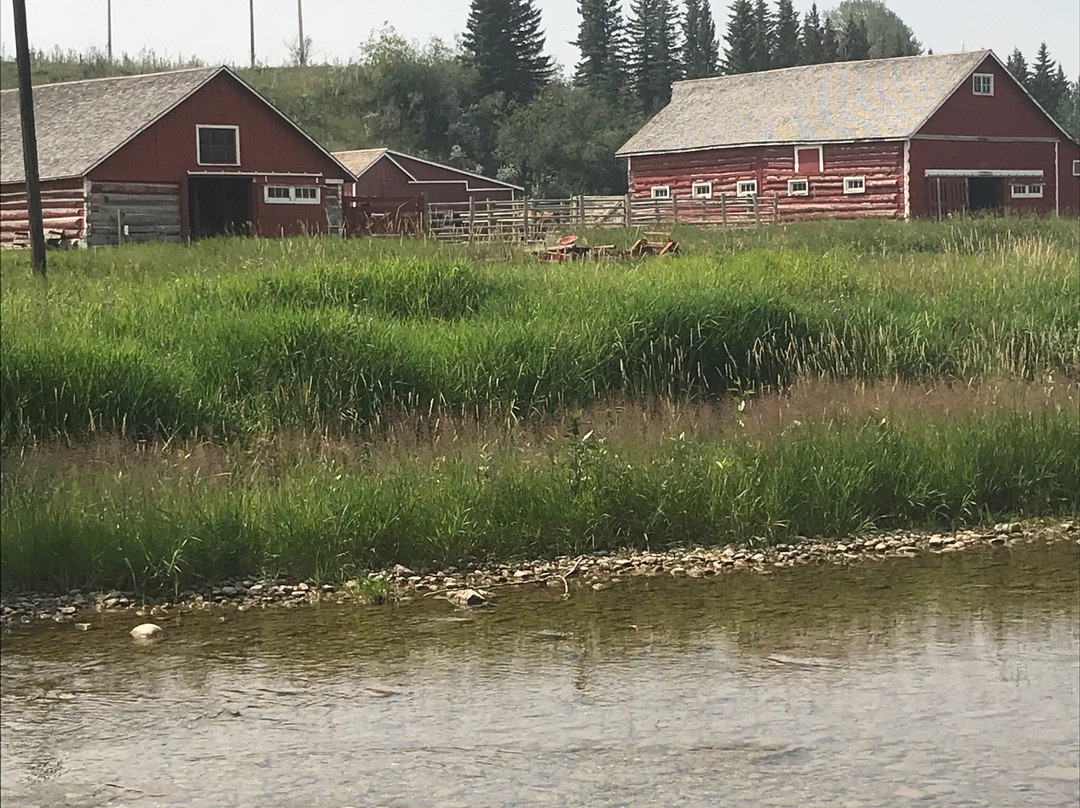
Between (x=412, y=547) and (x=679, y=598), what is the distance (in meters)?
1.90

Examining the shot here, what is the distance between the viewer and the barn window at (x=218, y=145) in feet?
131

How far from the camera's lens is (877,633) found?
308 inches

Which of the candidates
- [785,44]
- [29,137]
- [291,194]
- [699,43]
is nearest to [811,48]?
Answer: [785,44]

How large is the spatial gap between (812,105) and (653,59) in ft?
177

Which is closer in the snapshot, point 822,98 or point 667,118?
point 822,98

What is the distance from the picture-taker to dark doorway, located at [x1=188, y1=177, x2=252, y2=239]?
4094 cm

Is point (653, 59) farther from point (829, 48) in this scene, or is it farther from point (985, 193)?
point (985, 193)

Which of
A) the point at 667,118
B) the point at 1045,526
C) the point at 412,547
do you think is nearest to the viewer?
the point at 412,547

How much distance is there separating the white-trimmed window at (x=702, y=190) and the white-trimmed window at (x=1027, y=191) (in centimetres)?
1067

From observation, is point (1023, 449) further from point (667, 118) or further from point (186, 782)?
point (667, 118)

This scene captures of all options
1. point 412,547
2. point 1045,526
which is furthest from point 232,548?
point 1045,526

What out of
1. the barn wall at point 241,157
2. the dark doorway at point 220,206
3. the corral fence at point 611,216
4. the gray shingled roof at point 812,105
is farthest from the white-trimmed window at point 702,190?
the dark doorway at point 220,206

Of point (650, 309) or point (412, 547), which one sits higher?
point (650, 309)

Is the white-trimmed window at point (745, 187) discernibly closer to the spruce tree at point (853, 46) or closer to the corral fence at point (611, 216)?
the corral fence at point (611, 216)
